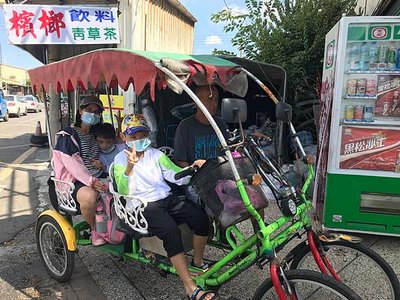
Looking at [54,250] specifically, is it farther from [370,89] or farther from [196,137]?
[370,89]

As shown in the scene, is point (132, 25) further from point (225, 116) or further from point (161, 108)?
point (225, 116)

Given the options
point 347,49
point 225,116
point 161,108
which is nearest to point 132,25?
point 161,108

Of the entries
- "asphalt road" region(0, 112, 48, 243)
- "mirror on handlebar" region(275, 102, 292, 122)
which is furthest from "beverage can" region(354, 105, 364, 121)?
"asphalt road" region(0, 112, 48, 243)

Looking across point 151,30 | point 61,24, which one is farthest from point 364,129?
point 151,30

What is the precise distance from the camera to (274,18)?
26.1ft

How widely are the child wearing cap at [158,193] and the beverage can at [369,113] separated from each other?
2364 mm

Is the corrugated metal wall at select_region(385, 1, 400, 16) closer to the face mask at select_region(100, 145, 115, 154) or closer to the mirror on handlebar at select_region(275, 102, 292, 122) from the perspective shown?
the mirror on handlebar at select_region(275, 102, 292, 122)

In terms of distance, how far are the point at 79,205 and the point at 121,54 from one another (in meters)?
1.47

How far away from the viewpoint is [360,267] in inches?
114

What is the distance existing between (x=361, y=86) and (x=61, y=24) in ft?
19.9

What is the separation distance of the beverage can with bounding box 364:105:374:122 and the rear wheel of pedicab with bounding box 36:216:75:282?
11.2ft

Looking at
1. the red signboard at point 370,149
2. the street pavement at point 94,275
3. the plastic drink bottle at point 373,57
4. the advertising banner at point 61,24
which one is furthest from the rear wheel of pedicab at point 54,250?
the advertising banner at point 61,24

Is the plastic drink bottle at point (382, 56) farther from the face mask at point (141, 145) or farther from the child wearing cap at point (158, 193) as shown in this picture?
the face mask at point (141, 145)

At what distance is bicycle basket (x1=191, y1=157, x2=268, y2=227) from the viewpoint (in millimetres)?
2521
